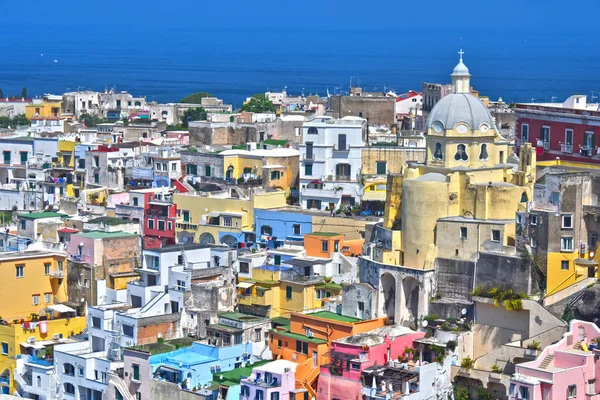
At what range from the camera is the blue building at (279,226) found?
2254 inches

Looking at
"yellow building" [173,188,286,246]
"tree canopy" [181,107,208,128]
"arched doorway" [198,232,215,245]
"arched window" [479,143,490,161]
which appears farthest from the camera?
"tree canopy" [181,107,208,128]

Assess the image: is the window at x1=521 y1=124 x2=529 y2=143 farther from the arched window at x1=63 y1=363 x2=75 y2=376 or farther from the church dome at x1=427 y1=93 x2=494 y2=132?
the arched window at x1=63 y1=363 x2=75 y2=376

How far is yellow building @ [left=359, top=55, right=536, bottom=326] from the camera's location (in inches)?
1873

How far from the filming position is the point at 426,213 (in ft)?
159

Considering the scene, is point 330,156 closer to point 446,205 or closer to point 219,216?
point 219,216

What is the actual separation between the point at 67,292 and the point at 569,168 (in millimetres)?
17929

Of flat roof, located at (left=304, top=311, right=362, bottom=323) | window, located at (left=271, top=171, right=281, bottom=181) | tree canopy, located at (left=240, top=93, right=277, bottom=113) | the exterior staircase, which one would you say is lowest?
the exterior staircase

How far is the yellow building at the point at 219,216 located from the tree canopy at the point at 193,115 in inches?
1115

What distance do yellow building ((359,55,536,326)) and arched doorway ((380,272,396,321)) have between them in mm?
30

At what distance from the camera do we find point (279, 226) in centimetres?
5778

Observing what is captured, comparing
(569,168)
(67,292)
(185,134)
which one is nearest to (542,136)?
(569,168)

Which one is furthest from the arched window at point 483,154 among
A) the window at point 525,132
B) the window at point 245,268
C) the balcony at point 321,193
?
the balcony at point 321,193

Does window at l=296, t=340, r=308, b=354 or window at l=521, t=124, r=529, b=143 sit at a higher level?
window at l=521, t=124, r=529, b=143

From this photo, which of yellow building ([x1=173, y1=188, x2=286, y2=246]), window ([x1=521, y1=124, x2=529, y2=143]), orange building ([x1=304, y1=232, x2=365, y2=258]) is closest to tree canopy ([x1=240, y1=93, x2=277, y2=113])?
yellow building ([x1=173, y1=188, x2=286, y2=246])
